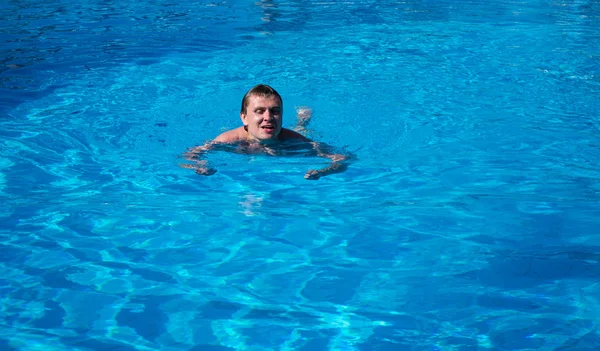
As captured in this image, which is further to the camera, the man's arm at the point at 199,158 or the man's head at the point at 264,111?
the man's head at the point at 264,111

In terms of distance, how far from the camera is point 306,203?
4.31 m

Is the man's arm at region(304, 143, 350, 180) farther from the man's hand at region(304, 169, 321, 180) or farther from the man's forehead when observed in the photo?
the man's forehead

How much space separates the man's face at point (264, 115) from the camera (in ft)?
16.5

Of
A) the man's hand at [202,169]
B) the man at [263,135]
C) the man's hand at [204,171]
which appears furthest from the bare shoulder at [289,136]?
the man's hand at [204,171]

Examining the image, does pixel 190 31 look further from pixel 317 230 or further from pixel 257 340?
pixel 257 340

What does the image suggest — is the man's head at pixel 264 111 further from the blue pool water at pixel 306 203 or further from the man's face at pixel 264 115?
the blue pool water at pixel 306 203

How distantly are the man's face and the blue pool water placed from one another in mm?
228

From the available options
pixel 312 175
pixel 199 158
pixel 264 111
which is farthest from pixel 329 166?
pixel 199 158

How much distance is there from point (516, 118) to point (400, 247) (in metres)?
3.04

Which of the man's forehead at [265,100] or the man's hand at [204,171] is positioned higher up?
the man's forehead at [265,100]

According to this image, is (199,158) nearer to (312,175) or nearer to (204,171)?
(204,171)

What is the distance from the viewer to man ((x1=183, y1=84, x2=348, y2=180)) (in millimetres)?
5008

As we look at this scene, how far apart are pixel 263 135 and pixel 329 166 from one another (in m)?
0.66

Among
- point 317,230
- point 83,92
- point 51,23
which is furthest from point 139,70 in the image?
point 317,230
